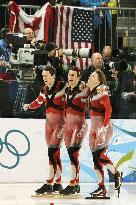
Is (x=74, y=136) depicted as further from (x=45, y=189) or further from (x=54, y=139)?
(x=45, y=189)

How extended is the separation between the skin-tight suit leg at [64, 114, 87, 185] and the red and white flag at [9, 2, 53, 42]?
2.93 m

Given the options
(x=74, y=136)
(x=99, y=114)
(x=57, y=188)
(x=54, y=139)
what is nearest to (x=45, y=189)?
(x=57, y=188)

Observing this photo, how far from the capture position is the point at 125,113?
1189 cm

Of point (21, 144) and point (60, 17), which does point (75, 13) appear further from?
point (21, 144)

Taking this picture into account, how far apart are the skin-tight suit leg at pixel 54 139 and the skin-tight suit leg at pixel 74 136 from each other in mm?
148

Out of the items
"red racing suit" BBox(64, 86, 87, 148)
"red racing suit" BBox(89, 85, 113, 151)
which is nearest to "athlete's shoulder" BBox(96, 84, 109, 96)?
"red racing suit" BBox(89, 85, 113, 151)

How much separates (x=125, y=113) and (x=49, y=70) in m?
2.05

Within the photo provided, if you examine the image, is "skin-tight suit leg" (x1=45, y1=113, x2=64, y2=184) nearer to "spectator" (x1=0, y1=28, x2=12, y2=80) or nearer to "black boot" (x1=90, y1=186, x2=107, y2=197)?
"black boot" (x1=90, y1=186, x2=107, y2=197)

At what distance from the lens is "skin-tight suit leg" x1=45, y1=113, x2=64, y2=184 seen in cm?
1069

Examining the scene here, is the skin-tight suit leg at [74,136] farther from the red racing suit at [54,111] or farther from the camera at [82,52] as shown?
the camera at [82,52]

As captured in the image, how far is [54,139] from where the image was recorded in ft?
35.1

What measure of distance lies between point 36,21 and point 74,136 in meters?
3.36

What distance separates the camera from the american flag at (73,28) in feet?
43.3

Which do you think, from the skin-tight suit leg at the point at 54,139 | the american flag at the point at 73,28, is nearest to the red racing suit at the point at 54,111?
the skin-tight suit leg at the point at 54,139
